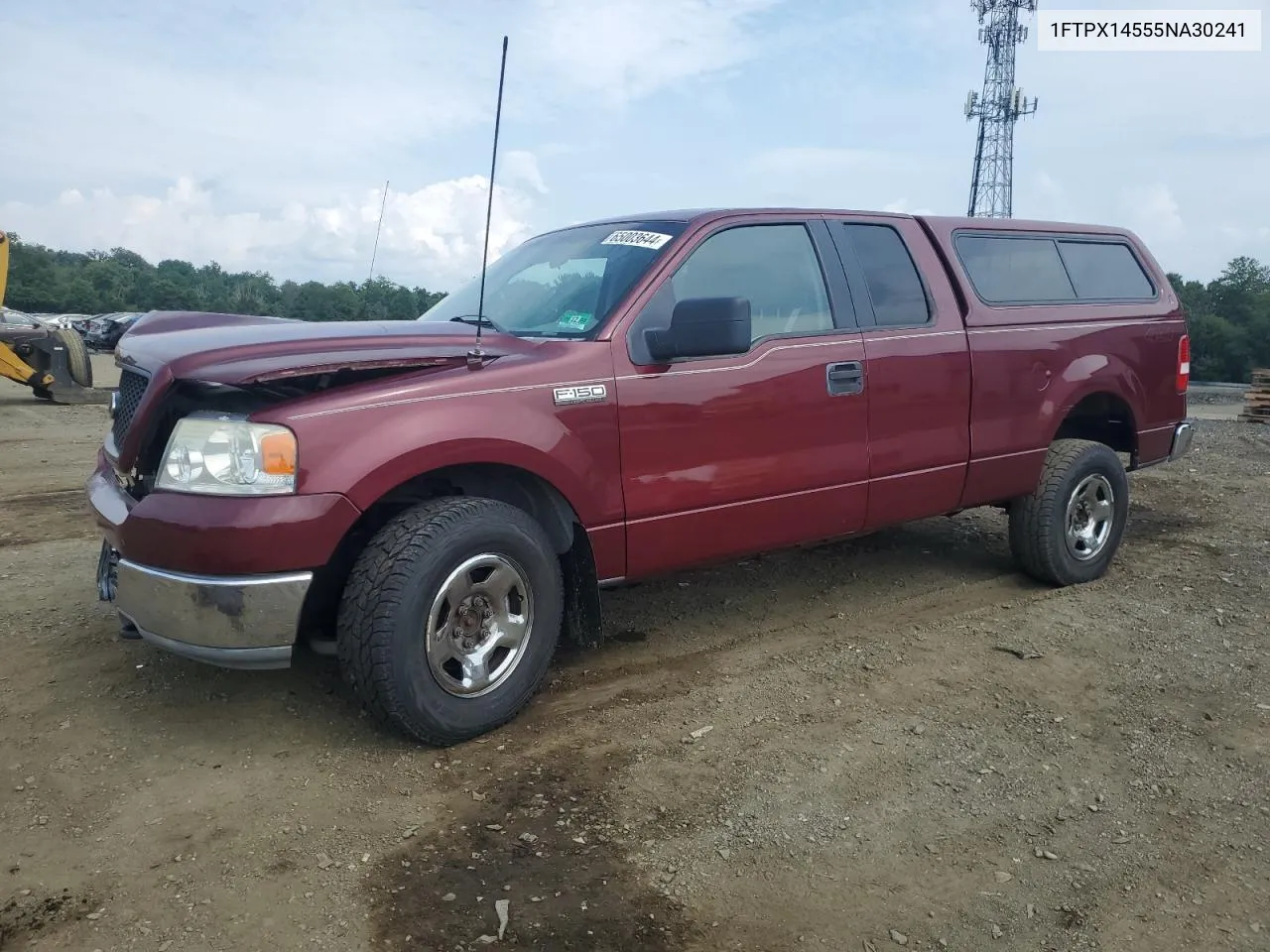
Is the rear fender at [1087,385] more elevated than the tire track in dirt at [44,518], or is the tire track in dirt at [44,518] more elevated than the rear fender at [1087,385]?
the rear fender at [1087,385]

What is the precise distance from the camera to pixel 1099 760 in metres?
3.34

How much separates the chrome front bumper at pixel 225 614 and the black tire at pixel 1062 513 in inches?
148

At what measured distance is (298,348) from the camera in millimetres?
3260

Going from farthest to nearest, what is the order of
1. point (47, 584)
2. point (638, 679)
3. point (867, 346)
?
point (47, 584) → point (867, 346) → point (638, 679)

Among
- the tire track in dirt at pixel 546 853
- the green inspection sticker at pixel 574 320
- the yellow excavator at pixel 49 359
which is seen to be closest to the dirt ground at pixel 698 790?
the tire track in dirt at pixel 546 853

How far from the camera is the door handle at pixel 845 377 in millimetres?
4227

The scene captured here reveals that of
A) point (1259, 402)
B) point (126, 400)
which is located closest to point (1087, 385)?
point (126, 400)

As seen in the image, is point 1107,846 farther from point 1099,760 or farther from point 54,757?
point 54,757

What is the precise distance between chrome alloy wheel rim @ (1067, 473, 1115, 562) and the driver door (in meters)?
1.58

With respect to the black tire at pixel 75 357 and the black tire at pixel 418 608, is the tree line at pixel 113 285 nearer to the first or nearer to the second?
the black tire at pixel 75 357

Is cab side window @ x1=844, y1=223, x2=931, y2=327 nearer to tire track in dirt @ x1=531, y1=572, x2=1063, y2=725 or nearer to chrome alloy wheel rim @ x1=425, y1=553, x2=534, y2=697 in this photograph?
tire track in dirt @ x1=531, y1=572, x2=1063, y2=725

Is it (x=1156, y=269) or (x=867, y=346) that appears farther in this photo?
(x=1156, y=269)

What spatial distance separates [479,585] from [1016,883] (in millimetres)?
1865

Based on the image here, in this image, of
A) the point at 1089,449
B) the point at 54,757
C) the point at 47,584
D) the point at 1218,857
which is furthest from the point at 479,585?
the point at 1089,449
